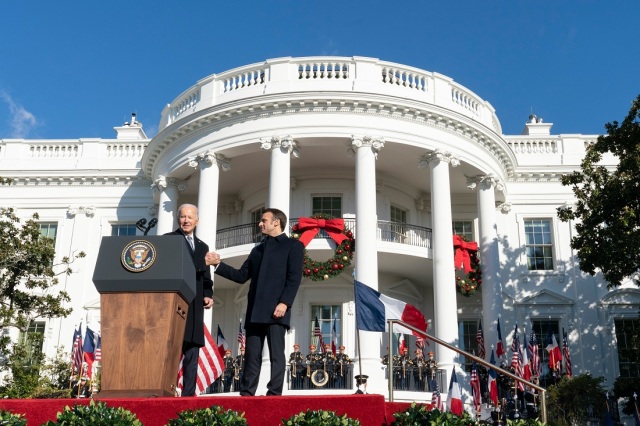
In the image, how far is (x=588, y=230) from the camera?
1912 centimetres

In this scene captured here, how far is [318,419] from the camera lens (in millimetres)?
5535

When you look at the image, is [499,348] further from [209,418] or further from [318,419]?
[209,418]

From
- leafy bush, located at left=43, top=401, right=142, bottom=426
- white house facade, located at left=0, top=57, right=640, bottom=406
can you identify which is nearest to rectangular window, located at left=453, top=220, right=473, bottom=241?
white house facade, located at left=0, top=57, right=640, bottom=406

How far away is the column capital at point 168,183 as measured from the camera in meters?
24.6

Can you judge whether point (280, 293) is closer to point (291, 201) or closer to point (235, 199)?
point (291, 201)

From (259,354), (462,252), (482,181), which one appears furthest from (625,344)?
(259,354)

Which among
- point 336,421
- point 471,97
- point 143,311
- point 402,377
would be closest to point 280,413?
point 336,421

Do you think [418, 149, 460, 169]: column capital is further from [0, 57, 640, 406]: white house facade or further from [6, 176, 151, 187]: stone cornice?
[6, 176, 151, 187]: stone cornice

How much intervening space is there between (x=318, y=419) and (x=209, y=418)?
827mm

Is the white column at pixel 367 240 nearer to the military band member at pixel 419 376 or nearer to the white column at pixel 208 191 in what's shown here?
the military band member at pixel 419 376

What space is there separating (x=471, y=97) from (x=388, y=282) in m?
6.92

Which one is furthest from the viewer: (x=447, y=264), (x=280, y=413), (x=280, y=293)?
(x=447, y=264)

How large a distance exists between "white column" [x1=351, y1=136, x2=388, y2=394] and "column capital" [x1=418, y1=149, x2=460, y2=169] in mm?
1751

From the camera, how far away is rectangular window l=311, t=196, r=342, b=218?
24.7 meters
